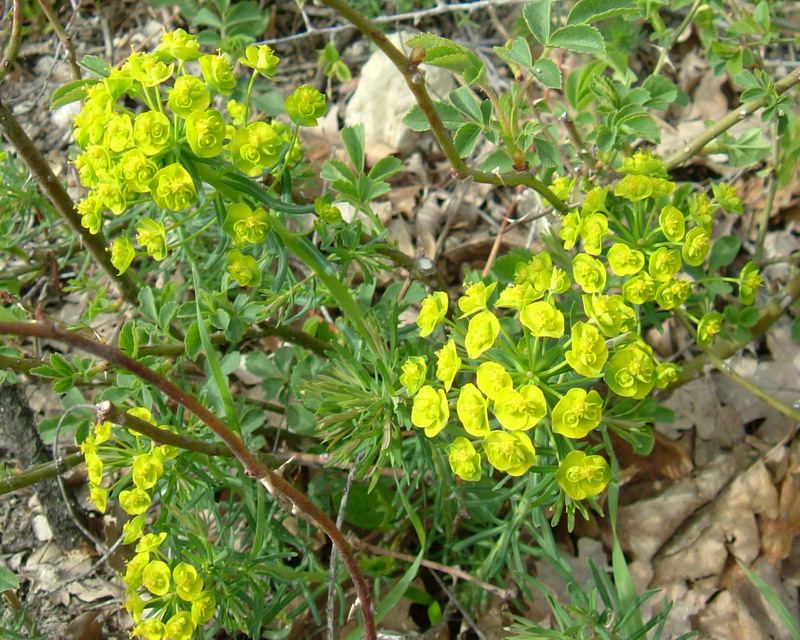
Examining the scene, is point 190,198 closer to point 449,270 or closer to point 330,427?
point 330,427

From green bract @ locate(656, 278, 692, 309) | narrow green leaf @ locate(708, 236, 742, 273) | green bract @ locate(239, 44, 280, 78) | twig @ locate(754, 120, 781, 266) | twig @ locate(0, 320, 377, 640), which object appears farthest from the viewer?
twig @ locate(754, 120, 781, 266)

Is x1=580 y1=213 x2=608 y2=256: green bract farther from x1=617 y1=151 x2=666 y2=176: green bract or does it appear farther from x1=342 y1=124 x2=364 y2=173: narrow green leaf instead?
x1=342 y1=124 x2=364 y2=173: narrow green leaf

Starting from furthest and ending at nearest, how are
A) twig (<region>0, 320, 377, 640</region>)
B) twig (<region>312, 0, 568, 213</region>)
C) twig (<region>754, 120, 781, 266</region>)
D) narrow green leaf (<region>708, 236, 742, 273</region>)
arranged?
twig (<region>754, 120, 781, 266</region>)
narrow green leaf (<region>708, 236, 742, 273</region>)
twig (<region>312, 0, 568, 213</region>)
twig (<region>0, 320, 377, 640</region>)

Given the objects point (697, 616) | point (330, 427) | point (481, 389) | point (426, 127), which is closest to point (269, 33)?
point (426, 127)

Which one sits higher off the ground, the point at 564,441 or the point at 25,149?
the point at 25,149

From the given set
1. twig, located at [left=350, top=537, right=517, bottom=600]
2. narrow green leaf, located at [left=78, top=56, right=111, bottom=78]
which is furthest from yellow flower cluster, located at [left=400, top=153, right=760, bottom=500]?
narrow green leaf, located at [left=78, top=56, right=111, bottom=78]
